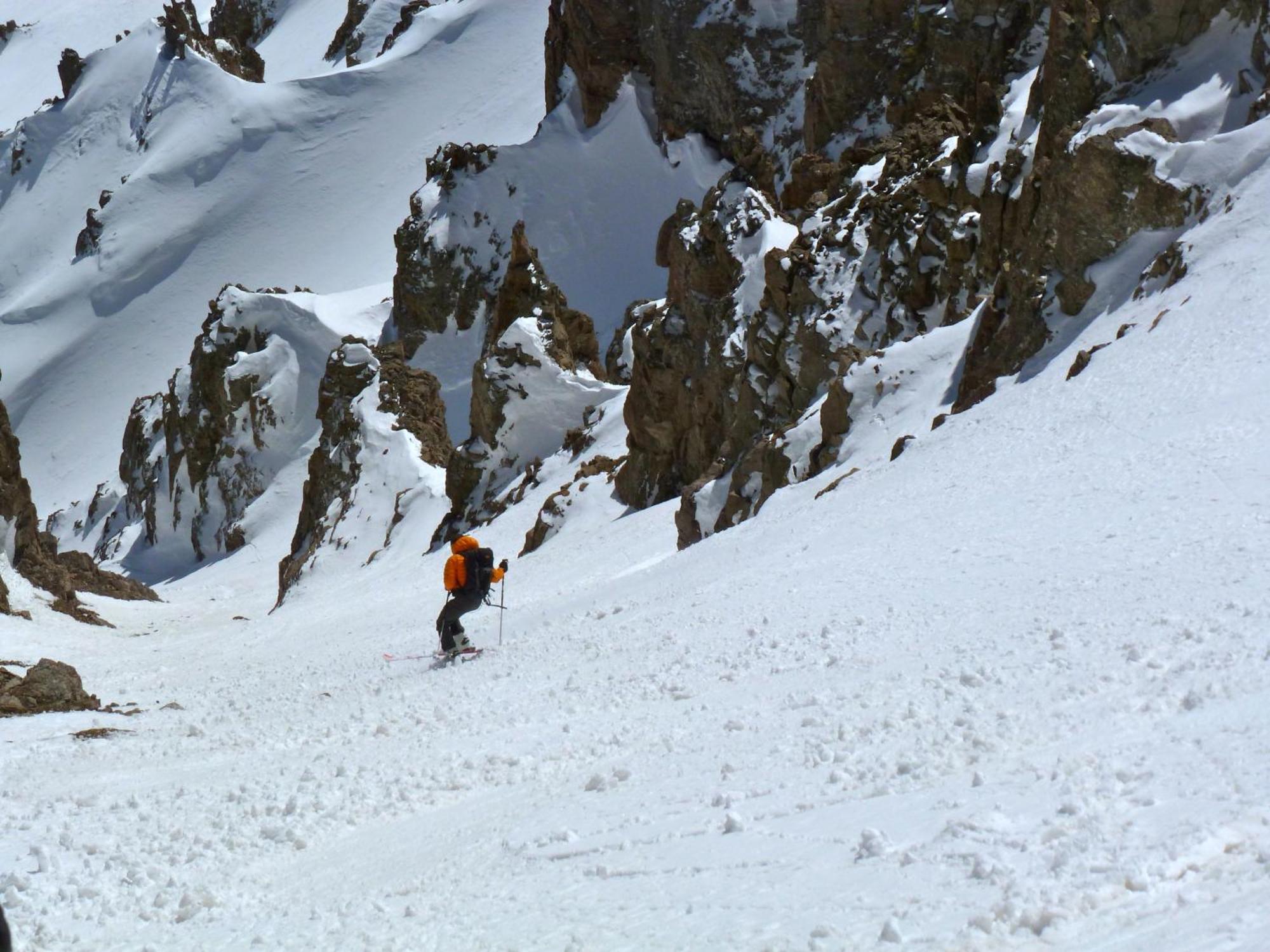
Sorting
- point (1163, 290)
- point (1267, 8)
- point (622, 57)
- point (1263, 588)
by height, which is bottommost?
point (1263, 588)

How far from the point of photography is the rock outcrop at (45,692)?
43.7ft

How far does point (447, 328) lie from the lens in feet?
215

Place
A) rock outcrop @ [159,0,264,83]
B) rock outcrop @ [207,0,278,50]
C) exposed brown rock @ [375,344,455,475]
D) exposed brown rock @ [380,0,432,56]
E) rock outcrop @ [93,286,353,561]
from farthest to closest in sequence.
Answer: rock outcrop @ [207,0,278,50] < exposed brown rock @ [380,0,432,56] < rock outcrop @ [159,0,264,83] < rock outcrop @ [93,286,353,561] < exposed brown rock @ [375,344,455,475]

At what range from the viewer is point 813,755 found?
7.03m

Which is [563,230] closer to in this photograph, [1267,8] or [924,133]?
[924,133]

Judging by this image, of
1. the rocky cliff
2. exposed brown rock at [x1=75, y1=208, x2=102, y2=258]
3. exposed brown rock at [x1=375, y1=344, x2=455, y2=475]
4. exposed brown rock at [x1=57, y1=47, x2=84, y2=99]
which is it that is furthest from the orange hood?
exposed brown rock at [x1=57, y1=47, x2=84, y2=99]

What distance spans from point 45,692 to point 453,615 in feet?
12.6

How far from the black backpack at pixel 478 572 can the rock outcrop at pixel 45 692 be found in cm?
363

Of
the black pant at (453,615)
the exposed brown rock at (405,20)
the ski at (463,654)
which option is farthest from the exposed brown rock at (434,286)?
the ski at (463,654)

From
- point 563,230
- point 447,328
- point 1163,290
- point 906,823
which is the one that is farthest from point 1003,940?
point 563,230

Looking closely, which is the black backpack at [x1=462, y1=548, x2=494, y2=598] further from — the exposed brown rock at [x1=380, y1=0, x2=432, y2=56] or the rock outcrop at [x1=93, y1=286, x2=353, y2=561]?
the exposed brown rock at [x1=380, y1=0, x2=432, y2=56]

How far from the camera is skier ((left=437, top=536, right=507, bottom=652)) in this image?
45.3 feet

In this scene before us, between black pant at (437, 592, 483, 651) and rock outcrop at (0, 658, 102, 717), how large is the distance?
3.28 meters

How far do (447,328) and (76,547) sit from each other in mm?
31963
